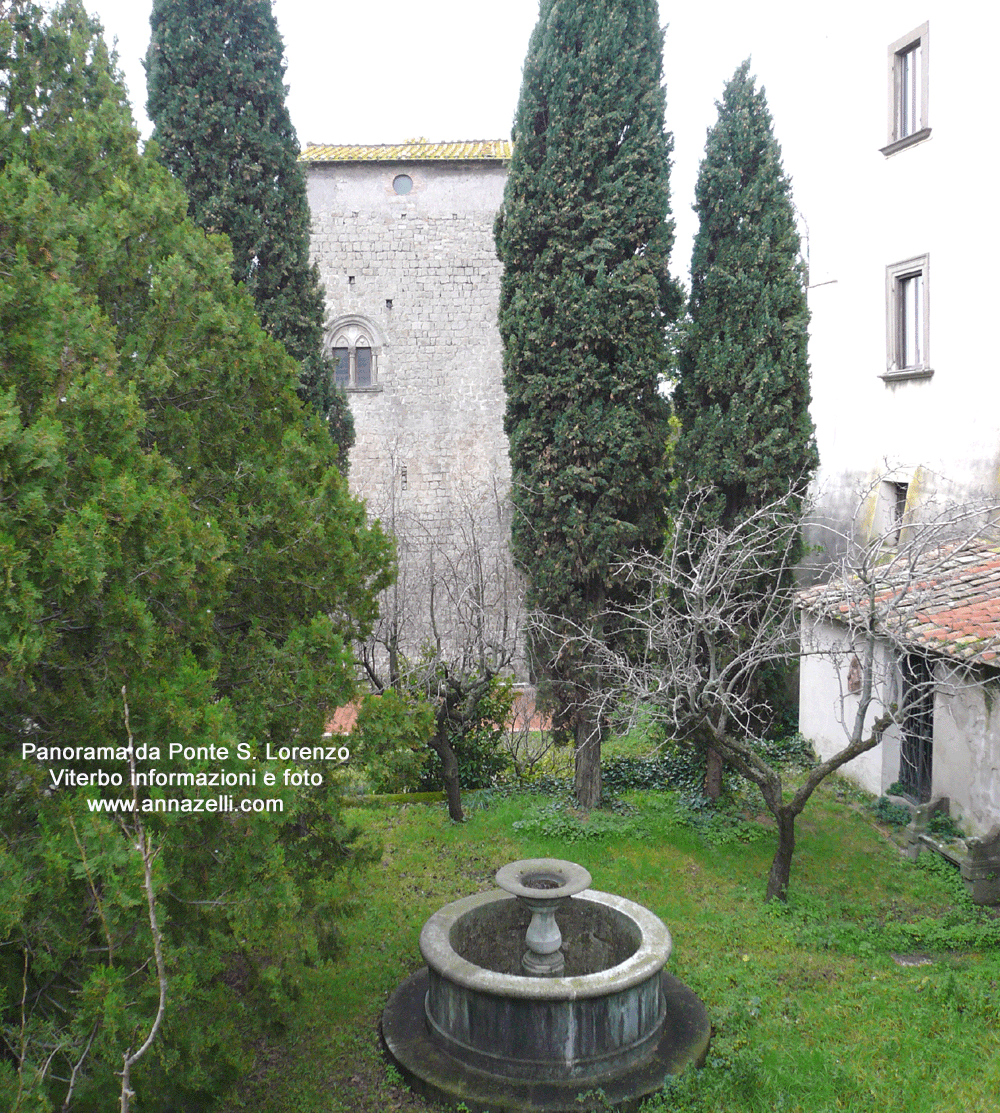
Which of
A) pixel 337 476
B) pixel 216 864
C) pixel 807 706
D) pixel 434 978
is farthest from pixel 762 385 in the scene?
pixel 216 864

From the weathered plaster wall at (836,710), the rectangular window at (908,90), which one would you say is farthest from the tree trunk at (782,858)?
the rectangular window at (908,90)

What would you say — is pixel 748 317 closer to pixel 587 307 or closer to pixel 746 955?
pixel 587 307

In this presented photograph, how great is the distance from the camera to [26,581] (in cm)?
267

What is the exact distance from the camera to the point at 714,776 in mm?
8898

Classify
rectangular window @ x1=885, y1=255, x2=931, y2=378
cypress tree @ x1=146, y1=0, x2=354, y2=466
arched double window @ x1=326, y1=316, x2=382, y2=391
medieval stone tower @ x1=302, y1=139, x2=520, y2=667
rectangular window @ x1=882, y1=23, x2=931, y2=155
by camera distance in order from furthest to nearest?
1. arched double window @ x1=326, y1=316, x2=382, y2=391
2. medieval stone tower @ x1=302, y1=139, x2=520, y2=667
3. rectangular window @ x1=885, y1=255, x2=931, y2=378
4. rectangular window @ x1=882, y1=23, x2=931, y2=155
5. cypress tree @ x1=146, y1=0, x2=354, y2=466

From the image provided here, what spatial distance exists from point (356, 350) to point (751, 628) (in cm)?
980

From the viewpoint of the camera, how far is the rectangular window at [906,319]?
1052cm

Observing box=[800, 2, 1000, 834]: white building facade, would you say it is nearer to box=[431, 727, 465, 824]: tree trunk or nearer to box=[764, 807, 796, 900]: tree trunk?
box=[764, 807, 796, 900]: tree trunk

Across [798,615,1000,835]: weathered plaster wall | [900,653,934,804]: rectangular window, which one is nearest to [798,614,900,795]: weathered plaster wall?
[798,615,1000,835]: weathered plaster wall

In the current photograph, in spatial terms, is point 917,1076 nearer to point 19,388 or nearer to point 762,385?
point 19,388

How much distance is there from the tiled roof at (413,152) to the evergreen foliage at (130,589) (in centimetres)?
1176

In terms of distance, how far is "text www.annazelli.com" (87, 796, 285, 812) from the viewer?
2949 millimetres

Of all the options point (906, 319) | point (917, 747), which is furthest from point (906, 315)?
point (917, 747)

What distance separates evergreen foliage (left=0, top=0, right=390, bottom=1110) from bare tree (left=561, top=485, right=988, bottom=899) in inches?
127
